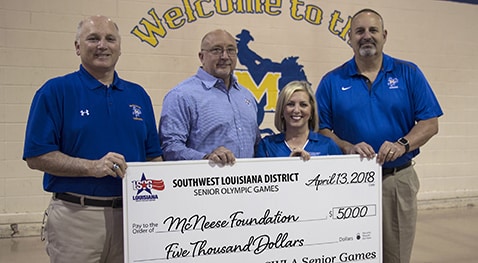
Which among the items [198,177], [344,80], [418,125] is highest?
[344,80]

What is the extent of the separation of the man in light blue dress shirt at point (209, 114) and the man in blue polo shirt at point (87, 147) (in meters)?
0.33

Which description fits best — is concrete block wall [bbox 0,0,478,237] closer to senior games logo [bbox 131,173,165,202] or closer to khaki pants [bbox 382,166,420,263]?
khaki pants [bbox 382,166,420,263]

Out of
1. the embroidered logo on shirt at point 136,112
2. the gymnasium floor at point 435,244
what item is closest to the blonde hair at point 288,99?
the embroidered logo on shirt at point 136,112

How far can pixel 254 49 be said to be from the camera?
529cm

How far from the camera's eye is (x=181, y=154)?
7.48 feet

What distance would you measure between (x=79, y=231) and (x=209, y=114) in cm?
85

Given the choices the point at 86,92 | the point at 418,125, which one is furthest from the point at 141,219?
the point at 418,125

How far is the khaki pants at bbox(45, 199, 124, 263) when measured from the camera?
6.31 ft

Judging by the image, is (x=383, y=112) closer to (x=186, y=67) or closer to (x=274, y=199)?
(x=274, y=199)

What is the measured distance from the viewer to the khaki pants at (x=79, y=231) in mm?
1925

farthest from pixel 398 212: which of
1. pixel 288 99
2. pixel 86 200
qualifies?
pixel 86 200

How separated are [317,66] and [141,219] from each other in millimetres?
3993

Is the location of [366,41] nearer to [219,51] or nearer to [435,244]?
[219,51]

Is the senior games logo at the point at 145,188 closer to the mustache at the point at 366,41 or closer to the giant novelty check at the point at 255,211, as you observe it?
the giant novelty check at the point at 255,211
